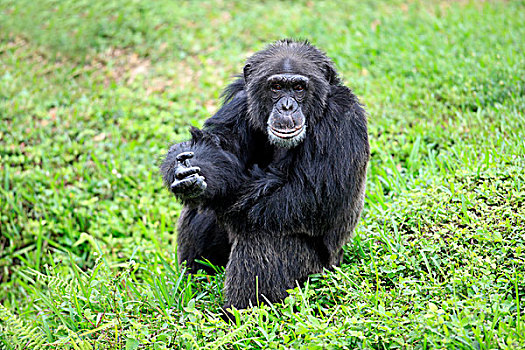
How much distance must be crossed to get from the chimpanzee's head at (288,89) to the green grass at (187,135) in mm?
1349

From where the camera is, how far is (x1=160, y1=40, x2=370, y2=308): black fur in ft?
14.9

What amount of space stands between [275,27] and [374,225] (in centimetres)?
616

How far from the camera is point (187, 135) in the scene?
26.4 feet

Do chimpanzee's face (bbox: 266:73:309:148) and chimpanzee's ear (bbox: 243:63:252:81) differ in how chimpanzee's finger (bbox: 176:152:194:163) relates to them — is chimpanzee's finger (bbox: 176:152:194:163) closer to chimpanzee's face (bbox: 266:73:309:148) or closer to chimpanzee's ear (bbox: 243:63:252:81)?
chimpanzee's face (bbox: 266:73:309:148)

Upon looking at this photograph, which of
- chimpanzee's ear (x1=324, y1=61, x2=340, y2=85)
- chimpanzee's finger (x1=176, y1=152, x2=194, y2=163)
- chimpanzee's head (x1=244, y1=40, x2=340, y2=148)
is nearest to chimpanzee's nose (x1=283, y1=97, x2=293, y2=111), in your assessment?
chimpanzee's head (x1=244, y1=40, x2=340, y2=148)

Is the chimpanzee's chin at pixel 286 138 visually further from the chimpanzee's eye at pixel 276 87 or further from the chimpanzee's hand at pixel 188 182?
the chimpanzee's hand at pixel 188 182

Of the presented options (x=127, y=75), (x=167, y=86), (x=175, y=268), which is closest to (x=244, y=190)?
(x=175, y=268)

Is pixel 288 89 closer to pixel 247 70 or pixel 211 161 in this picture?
pixel 247 70

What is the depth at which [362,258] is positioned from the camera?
5066mm

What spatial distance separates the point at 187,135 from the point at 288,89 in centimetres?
359

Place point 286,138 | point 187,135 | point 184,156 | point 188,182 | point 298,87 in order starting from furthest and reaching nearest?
point 187,135, point 298,87, point 184,156, point 286,138, point 188,182

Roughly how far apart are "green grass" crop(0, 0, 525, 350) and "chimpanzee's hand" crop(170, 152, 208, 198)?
0.95 meters

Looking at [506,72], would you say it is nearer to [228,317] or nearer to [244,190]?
[244,190]

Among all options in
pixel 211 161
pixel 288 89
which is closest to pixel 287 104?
pixel 288 89
